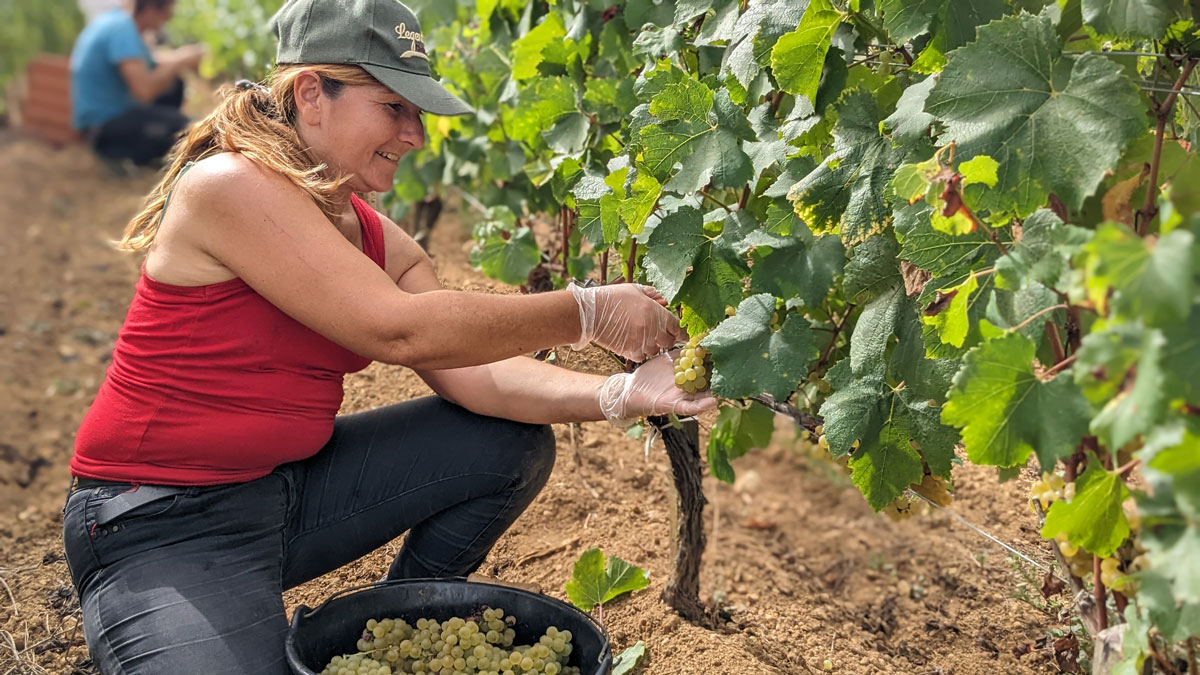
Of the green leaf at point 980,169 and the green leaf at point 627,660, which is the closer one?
the green leaf at point 980,169

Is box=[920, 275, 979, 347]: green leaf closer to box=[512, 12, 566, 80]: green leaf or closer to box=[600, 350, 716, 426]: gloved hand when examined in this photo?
box=[600, 350, 716, 426]: gloved hand

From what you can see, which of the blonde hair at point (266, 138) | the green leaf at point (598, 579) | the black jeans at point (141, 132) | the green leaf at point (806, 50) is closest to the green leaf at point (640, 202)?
the green leaf at point (806, 50)

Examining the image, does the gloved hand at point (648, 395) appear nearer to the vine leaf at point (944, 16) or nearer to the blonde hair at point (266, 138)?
the blonde hair at point (266, 138)

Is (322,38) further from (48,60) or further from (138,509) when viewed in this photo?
(48,60)

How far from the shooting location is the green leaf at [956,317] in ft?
5.18

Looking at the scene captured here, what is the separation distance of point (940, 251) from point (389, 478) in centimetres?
140

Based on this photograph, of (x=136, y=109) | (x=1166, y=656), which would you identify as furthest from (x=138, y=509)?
(x=136, y=109)

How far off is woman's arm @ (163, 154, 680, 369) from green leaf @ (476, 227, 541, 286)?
3.31ft

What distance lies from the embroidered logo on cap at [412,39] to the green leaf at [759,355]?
3.01 ft

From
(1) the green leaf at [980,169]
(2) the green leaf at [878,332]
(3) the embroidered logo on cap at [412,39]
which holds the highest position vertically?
(1) the green leaf at [980,169]

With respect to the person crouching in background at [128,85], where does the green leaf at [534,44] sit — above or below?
above

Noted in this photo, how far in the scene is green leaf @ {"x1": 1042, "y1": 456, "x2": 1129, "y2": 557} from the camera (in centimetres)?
144

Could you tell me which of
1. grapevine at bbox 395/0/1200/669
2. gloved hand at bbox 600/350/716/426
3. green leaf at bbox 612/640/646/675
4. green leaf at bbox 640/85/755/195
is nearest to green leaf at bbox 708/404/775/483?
grapevine at bbox 395/0/1200/669

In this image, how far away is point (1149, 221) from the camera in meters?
1.51
